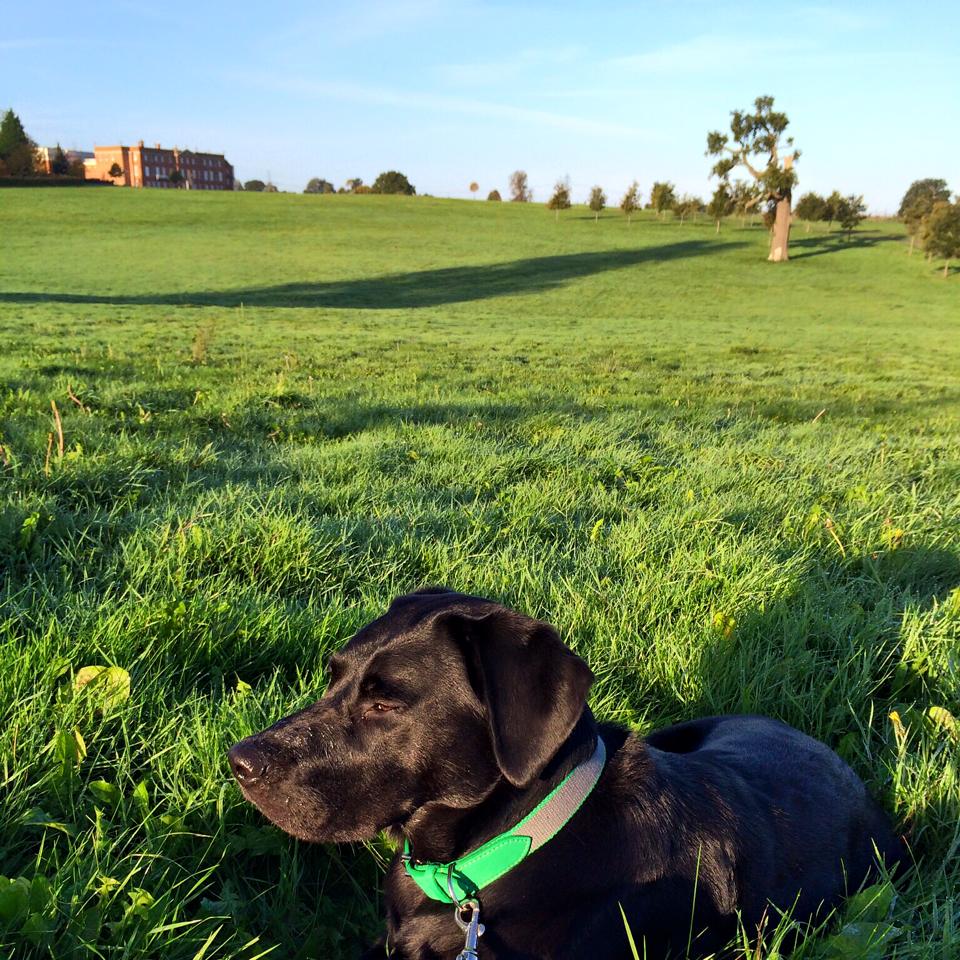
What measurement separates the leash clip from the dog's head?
23cm

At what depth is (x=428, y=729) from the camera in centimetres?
200

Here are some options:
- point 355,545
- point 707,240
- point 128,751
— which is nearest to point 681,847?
point 128,751

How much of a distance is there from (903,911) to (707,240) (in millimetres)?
65910

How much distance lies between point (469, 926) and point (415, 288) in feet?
122

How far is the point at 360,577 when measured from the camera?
3881 millimetres

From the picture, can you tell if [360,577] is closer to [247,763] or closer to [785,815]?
[247,763]

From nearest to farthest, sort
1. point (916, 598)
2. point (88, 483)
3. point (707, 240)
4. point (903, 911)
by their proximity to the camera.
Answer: point (903, 911) → point (916, 598) → point (88, 483) → point (707, 240)

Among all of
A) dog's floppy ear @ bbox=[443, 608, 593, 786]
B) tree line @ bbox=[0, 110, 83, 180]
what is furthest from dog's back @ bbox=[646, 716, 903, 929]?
tree line @ bbox=[0, 110, 83, 180]

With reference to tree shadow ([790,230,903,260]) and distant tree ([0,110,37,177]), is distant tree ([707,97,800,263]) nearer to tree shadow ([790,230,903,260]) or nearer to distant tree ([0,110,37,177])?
tree shadow ([790,230,903,260])

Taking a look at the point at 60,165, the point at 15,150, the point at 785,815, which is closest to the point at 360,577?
the point at 785,815

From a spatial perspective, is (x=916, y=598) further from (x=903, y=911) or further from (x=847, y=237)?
(x=847, y=237)

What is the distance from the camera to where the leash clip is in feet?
5.77

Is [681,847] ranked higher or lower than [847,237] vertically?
lower

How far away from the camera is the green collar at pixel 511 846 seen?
1.87 meters
